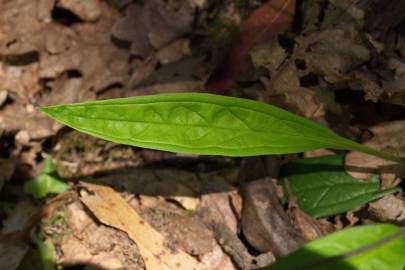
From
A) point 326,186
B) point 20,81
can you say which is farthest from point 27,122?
point 326,186

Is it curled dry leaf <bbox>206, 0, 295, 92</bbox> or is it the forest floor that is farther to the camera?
curled dry leaf <bbox>206, 0, 295, 92</bbox>

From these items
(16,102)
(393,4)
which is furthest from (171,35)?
(393,4)

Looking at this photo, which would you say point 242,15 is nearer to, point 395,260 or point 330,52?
point 330,52

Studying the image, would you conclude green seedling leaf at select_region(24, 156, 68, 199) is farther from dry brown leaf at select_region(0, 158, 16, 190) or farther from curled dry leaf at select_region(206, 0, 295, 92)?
curled dry leaf at select_region(206, 0, 295, 92)

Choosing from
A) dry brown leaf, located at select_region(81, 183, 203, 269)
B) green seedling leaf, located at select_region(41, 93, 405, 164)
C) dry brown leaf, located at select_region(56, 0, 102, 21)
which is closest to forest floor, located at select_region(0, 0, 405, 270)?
dry brown leaf, located at select_region(81, 183, 203, 269)

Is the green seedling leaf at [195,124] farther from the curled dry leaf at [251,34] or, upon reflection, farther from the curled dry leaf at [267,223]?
the curled dry leaf at [251,34]

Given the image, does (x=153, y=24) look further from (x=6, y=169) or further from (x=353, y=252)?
(x=353, y=252)
